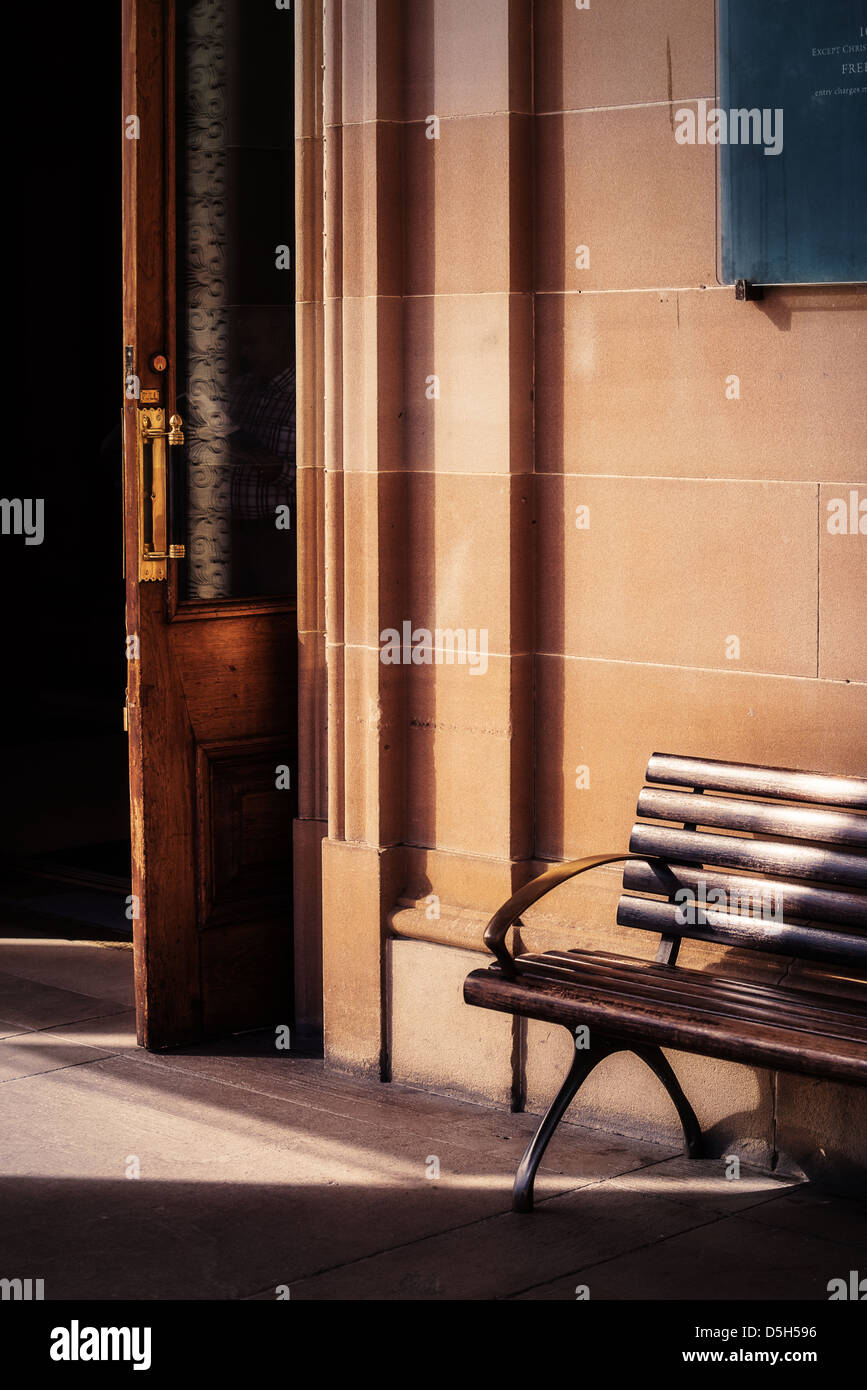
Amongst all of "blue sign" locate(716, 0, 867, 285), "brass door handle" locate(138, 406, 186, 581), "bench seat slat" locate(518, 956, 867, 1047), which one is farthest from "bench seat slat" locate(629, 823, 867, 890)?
"brass door handle" locate(138, 406, 186, 581)

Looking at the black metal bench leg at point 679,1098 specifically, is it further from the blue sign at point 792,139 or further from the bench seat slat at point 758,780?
the blue sign at point 792,139

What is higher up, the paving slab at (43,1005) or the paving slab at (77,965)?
the paving slab at (77,965)

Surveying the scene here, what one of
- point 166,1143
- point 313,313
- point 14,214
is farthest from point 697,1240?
point 14,214

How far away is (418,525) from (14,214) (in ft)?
22.4

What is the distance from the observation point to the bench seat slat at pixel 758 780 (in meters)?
4.23

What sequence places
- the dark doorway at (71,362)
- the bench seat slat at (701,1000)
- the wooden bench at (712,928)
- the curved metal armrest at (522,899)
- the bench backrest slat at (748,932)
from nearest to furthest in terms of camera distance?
1. the bench seat slat at (701,1000)
2. the wooden bench at (712,928)
3. the bench backrest slat at (748,932)
4. the curved metal armrest at (522,899)
5. the dark doorway at (71,362)

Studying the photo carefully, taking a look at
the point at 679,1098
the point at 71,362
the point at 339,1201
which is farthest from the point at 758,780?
the point at 71,362

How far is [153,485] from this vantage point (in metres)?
5.37

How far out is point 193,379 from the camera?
219 inches

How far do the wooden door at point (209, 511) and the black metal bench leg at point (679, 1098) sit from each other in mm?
1548

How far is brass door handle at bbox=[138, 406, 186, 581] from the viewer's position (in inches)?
211

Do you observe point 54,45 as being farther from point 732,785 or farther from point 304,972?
point 732,785

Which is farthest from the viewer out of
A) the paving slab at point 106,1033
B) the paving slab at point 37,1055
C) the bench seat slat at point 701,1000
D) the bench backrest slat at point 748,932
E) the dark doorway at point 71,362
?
the dark doorway at point 71,362

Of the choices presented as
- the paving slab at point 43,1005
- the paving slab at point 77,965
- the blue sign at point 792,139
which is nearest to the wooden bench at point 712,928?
the blue sign at point 792,139
